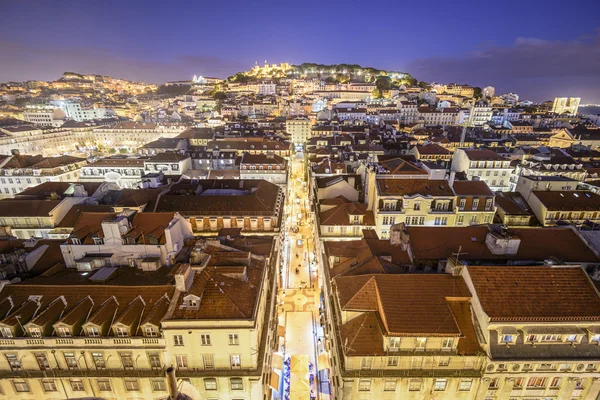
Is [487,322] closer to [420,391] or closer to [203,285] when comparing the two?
[420,391]

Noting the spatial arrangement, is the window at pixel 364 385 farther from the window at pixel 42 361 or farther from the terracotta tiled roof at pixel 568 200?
the terracotta tiled roof at pixel 568 200

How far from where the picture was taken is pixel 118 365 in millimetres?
28219

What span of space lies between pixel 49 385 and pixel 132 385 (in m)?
7.63

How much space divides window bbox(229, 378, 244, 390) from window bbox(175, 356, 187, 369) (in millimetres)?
4456

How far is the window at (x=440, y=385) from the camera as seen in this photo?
28.5m

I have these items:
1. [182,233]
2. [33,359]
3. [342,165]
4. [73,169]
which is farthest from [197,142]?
[33,359]

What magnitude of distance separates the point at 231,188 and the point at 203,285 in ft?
120

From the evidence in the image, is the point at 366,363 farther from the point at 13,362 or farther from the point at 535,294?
the point at 13,362

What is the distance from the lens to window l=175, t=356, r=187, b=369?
28109mm

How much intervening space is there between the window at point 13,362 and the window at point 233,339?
19.4 m

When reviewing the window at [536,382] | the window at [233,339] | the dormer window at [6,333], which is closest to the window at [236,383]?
the window at [233,339]

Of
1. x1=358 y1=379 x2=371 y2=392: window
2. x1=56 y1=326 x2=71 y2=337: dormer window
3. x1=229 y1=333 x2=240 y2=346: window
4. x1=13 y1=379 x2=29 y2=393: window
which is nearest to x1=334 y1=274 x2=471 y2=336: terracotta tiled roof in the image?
x1=358 y1=379 x2=371 y2=392: window

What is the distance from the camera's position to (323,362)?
41969 mm

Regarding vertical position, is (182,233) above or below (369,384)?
above
